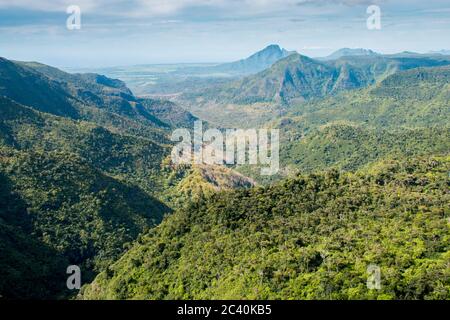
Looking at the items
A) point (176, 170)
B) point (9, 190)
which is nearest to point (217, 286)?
point (9, 190)

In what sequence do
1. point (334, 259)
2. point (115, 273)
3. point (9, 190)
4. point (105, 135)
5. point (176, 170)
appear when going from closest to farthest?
point (334, 259)
point (115, 273)
point (9, 190)
point (176, 170)
point (105, 135)

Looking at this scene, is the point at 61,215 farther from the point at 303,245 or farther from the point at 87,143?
the point at 87,143

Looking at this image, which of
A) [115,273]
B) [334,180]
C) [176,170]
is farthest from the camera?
[176,170]

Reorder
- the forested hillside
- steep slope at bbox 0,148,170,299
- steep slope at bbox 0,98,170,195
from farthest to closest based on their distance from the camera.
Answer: steep slope at bbox 0,98,170,195
steep slope at bbox 0,148,170,299
the forested hillside

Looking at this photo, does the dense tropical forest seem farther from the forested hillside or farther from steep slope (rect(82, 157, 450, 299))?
the forested hillside

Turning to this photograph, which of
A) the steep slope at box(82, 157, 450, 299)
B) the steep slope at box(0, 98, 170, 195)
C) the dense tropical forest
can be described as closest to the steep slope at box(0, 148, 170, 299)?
the dense tropical forest

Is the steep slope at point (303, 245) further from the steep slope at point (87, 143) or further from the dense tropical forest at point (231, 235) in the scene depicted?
the steep slope at point (87, 143)
